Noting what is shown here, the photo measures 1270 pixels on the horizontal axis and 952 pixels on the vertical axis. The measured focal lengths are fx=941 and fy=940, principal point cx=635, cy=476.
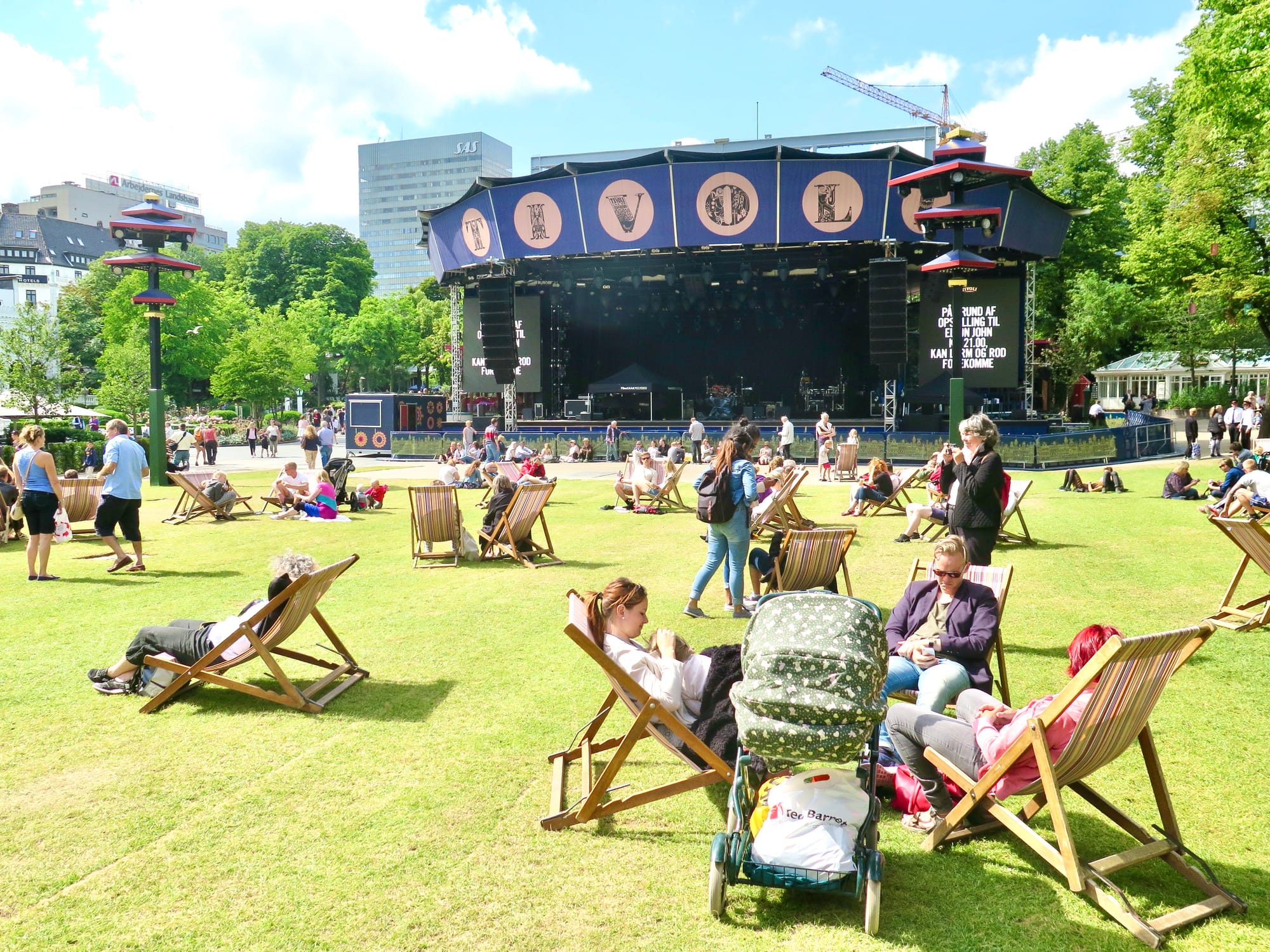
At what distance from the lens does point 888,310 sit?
27828 mm

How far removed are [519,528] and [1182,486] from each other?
1227cm

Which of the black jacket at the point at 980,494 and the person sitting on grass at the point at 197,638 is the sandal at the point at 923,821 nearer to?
the black jacket at the point at 980,494

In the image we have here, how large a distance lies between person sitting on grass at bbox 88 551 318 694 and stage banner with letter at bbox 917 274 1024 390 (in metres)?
27.5

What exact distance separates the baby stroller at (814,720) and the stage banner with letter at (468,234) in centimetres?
2893

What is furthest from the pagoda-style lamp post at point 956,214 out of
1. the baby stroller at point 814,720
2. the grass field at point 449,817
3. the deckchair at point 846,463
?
the baby stroller at point 814,720

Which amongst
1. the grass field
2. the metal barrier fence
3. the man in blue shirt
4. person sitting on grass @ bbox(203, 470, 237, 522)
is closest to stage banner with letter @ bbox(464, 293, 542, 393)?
the metal barrier fence

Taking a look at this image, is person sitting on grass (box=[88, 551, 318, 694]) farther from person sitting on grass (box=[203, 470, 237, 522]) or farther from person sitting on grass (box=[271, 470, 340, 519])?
person sitting on grass (box=[203, 470, 237, 522])

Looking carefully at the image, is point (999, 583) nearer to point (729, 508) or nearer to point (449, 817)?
point (729, 508)

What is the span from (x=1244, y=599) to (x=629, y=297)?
28052 millimetres

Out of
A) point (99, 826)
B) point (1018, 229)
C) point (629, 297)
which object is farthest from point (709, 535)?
point (629, 297)

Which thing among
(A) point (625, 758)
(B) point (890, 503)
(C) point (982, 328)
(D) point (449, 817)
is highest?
(C) point (982, 328)

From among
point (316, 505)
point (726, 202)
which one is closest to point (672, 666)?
point (316, 505)

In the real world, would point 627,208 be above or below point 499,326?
above

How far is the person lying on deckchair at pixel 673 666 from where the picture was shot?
421 centimetres
